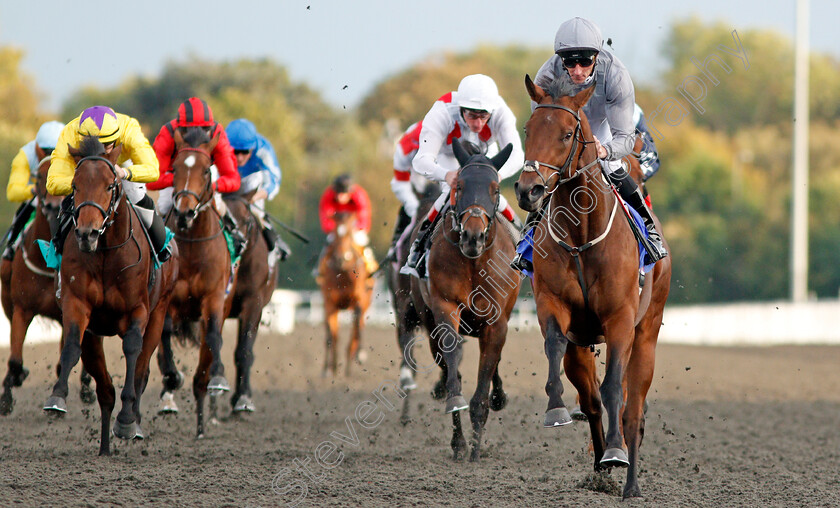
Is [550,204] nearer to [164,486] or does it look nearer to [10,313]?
[164,486]

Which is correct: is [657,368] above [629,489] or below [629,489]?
above

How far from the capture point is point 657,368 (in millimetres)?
16984

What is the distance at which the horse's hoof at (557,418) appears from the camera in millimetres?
5523

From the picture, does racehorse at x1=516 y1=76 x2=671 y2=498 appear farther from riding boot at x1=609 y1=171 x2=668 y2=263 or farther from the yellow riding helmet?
the yellow riding helmet

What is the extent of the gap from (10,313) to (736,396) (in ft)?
28.5

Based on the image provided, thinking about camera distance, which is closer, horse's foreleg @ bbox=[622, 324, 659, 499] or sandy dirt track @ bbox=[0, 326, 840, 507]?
sandy dirt track @ bbox=[0, 326, 840, 507]

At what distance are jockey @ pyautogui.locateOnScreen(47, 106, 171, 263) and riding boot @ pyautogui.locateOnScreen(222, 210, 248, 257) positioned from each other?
1602 millimetres

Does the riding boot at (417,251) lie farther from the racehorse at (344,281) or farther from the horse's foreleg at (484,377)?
the racehorse at (344,281)

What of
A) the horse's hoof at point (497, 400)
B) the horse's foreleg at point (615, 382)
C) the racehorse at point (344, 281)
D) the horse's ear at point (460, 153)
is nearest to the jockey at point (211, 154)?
the horse's ear at point (460, 153)

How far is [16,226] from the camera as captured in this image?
8.95m

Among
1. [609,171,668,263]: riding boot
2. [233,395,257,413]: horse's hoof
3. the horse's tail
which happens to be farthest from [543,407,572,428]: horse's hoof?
the horse's tail

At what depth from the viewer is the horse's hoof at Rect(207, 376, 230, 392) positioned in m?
8.50

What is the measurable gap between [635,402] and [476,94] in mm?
2692

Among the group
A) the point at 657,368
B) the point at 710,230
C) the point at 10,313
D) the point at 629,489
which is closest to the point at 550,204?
the point at 629,489
